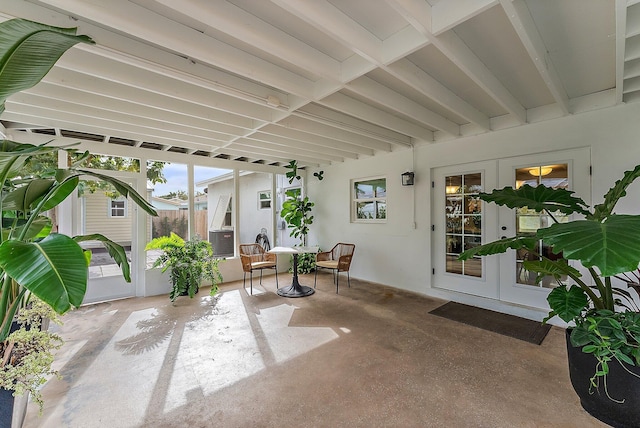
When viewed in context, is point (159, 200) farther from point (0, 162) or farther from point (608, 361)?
point (608, 361)

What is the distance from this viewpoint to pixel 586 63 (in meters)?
2.45

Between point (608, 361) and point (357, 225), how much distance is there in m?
4.19

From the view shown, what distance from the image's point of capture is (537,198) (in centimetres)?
226

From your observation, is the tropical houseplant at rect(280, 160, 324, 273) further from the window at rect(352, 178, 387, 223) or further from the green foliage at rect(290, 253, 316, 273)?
the window at rect(352, 178, 387, 223)

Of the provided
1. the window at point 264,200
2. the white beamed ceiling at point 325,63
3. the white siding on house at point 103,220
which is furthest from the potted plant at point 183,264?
the window at point 264,200

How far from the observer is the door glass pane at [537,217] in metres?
3.38

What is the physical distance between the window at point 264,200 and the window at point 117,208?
3660mm

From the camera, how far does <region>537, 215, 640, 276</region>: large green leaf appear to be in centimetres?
121

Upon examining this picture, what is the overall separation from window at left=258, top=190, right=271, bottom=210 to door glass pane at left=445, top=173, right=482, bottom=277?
4880 mm

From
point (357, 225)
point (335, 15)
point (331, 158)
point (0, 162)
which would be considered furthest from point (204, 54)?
point (357, 225)

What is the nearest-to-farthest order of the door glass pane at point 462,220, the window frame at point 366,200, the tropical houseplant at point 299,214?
the door glass pane at point 462,220
the window frame at point 366,200
the tropical houseplant at point 299,214

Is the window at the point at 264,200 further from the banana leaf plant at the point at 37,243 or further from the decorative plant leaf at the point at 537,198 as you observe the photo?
the banana leaf plant at the point at 37,243

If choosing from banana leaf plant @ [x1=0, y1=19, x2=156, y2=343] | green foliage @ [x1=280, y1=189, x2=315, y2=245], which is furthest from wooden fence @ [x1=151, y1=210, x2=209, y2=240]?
banana leaf plant @ [x1=0, y1=19, x2=156, y2=343]

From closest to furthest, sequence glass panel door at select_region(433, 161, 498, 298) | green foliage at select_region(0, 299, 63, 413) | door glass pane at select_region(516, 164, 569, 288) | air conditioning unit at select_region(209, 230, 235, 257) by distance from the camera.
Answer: green foliage at select_region(0, 299, 63, 413) → door glass pane at select_region(516, 164, 569, 288) → glass panel door at select_region(433, 161, 498, 298) → air conditioning unit at select_region(209, 230, 235, 257)
